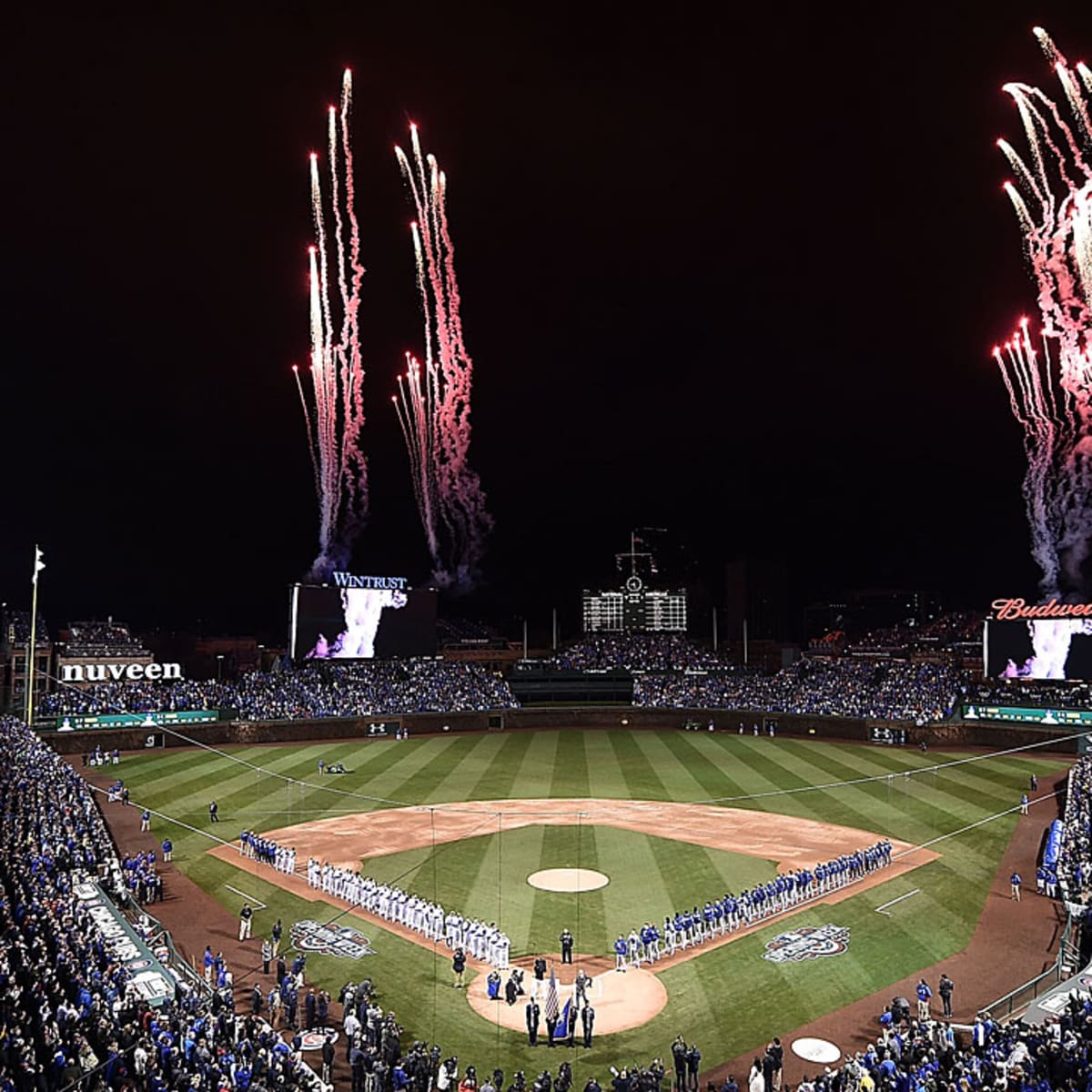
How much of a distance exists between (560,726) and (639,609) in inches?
2170

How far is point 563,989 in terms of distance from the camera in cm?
2111

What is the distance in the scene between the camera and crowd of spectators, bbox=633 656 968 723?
61812 mm

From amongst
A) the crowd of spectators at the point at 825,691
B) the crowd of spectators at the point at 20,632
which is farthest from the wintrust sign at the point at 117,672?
the crowd of spectators at the point at 825,691

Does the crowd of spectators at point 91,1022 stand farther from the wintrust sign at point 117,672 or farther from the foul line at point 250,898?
the wintrust sign at point 117,672

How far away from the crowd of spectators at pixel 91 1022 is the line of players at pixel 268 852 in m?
7.79

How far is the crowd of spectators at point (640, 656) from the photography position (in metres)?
82.8

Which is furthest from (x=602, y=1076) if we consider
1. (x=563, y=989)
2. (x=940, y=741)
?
(x=940, y=741)

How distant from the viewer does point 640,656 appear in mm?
87625

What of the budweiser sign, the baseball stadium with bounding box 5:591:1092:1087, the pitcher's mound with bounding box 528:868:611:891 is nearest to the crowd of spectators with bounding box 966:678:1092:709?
the baseball stadium with bounding box 5:591:1092:1087

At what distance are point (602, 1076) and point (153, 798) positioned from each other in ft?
107

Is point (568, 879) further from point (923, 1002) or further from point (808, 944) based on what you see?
point (923, 1002)

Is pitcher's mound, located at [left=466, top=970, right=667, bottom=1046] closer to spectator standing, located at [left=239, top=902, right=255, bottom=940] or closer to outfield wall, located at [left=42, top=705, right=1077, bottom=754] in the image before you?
spectator standing, located at [left=239, top=902, right=255, bottom=940]

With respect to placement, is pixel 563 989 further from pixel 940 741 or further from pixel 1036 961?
pixel 940 741

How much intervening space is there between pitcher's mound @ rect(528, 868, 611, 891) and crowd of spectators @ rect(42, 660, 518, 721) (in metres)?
37.0
